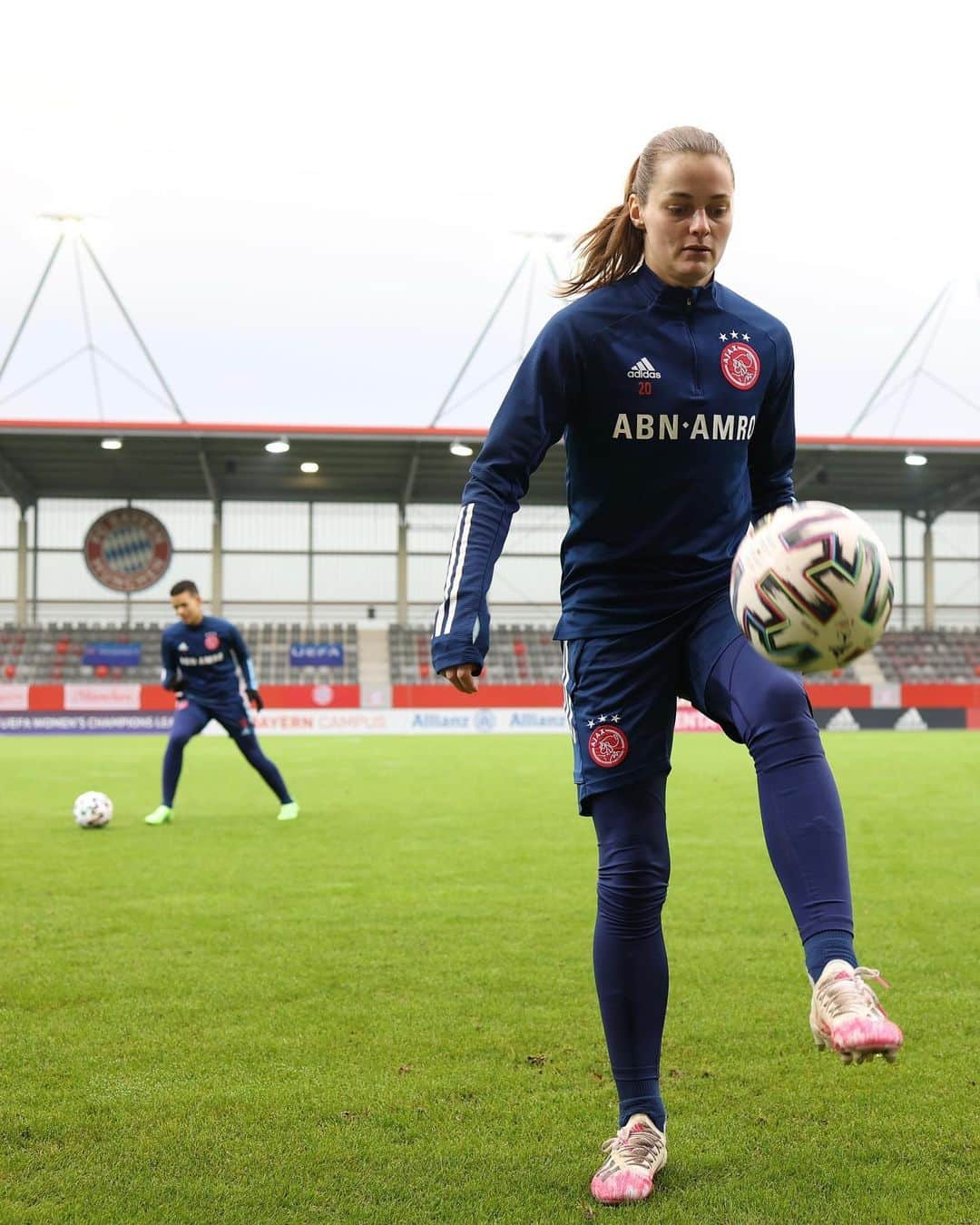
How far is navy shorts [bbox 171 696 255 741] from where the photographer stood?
35.3ft

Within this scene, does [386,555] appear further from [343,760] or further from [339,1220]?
[339,1220]

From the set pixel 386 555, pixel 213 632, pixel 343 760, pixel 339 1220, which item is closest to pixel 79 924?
pixel 339 1220

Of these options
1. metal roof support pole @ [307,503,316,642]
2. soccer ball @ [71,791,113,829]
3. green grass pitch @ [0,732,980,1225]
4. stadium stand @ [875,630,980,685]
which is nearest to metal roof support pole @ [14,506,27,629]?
metal roof support pole @ [307,503,316,642]

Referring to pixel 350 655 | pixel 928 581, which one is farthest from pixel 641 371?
pixel 928 581

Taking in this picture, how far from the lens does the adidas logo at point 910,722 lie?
32094 mm

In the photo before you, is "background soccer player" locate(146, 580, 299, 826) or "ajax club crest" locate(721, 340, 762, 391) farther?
"background soccer player" locate(146, 580, 299, 826)

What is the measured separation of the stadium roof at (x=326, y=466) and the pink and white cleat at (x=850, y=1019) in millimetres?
33242

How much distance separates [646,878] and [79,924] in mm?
4012

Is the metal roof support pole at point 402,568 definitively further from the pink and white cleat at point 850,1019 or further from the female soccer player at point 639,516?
the pink and white cleat at point 850,1019

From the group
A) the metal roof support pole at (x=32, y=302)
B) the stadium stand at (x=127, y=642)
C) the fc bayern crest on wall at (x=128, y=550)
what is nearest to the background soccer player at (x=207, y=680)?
the stadium stand at (x=127, y=642)

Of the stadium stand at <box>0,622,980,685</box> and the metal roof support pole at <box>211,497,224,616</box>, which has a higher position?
the metal roof support pole at <box>211,497,224,616</box>

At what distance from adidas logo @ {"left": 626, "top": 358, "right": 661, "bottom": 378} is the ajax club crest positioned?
0.58 ft

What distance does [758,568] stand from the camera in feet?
8.13

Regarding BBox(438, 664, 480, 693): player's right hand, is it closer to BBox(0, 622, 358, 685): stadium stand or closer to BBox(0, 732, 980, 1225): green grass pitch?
BBox(0, 732, 980, 1225): green grass pitch
